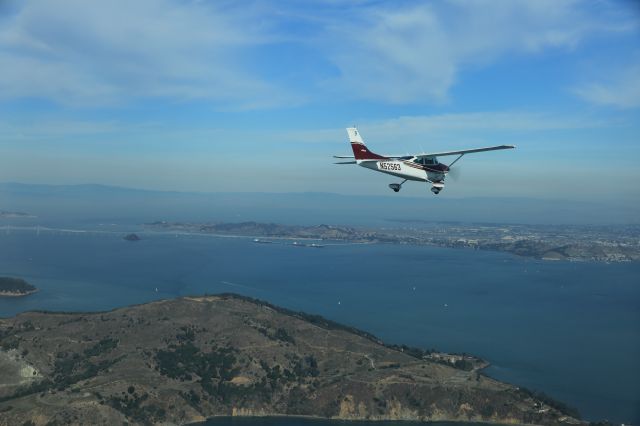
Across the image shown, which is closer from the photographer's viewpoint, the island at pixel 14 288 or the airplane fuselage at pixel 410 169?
the airplane fuselage at pixel 410 169

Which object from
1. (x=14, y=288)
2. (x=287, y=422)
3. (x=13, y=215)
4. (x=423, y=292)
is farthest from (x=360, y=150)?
(x=13, y=215)

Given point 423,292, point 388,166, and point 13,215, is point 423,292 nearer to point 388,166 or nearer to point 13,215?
point 388,166

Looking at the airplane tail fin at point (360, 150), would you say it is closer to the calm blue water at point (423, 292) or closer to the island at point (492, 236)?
the calm blue water at point (423, 292)

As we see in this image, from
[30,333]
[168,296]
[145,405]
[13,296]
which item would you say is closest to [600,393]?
[145,405]

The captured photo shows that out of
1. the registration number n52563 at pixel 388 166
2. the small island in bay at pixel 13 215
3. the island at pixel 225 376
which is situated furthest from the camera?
the small island in bay at pixel 13 215

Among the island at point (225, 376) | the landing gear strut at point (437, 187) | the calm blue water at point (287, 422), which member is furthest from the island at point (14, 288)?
the landing gear strut at point (437, 187)

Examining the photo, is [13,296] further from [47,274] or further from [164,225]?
[164,225]

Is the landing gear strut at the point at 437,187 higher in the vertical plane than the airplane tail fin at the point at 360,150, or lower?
lower
